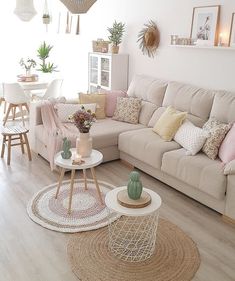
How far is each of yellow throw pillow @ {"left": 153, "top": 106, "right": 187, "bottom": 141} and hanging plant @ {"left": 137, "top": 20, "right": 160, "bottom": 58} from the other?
4.03 ft

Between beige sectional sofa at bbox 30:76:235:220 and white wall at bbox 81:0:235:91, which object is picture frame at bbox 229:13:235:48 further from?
beige sectional sofa at bbox 30:76:235:220

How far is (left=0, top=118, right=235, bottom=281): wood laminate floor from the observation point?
2.25 meters

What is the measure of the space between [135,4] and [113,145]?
7.34 ft

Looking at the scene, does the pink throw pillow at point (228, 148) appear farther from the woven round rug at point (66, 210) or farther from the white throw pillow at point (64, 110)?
the white throw pillow at point (64, 110)

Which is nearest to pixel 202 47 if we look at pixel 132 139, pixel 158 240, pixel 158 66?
pixel 158 66

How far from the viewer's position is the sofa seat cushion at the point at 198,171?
2832 mm

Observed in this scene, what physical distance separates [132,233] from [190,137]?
3.91ft

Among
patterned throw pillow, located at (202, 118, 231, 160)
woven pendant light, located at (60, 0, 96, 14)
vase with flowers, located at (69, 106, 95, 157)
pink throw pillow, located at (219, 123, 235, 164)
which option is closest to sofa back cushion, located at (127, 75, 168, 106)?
patterned throw pillow, located at (202, 118, 231, 160)

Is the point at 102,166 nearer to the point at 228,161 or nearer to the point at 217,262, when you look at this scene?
the point at 228,161

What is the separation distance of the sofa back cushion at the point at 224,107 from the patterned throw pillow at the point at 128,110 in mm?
1159

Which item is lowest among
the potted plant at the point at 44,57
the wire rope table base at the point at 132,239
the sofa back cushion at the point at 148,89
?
the wire rope table base at the point at 132,239

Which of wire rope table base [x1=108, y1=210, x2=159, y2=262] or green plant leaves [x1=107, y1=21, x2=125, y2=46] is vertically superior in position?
green plant leaves [x1=107, y1=21, x2=125, y2=46]

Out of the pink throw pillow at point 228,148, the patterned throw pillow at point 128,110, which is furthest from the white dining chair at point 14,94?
the pink throw pillow at point 228,148

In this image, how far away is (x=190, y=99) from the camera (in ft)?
12.6
